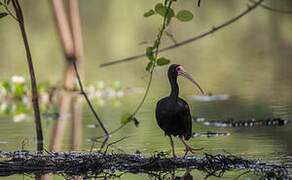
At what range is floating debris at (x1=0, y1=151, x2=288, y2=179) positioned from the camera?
232 inches

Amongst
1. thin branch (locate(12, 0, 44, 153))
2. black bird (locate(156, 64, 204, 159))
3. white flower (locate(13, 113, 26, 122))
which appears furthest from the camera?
white flower (locate(13, 113, 26, 122))

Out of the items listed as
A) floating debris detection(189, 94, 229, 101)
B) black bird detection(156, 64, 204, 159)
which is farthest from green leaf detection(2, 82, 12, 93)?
black bird detection(156, 64, 204, 159)

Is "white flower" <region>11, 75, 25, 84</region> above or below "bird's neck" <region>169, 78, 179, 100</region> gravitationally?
above

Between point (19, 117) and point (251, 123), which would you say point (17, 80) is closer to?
point (19, 117)

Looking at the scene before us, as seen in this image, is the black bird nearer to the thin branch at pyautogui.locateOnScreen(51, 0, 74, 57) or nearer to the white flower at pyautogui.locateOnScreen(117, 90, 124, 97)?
the white flower at pyautogui.locateOnScreen(117, 90, 124, 97)

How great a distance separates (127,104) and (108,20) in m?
29.4

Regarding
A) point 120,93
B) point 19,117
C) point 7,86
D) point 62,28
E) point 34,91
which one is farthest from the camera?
point 62,28

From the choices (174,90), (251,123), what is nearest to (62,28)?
(251,123)

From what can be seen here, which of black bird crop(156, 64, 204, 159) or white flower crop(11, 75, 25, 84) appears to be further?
white flower crop(11, 75, 25, 84)

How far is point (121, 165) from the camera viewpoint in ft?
20.0

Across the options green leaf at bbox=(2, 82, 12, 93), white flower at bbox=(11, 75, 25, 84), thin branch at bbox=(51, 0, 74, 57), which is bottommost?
green leaf at bbox=(2, 82, 12, 93)

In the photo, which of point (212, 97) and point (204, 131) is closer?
point (204, 131)

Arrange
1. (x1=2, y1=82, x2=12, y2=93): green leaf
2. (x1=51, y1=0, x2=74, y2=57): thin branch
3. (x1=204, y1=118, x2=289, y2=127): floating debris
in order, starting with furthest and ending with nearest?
(x1=51, y1=0, x2=74, y2=57): thin branch
(x1=2, y1=82, x2=12, y2=93): green leaf
(x1=204, y1=118, x2=289, y2=127): floating debris

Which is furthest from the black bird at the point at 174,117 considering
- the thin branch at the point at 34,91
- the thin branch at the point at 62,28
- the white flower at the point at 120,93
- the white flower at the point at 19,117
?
the thin branch at the point at 62,28
